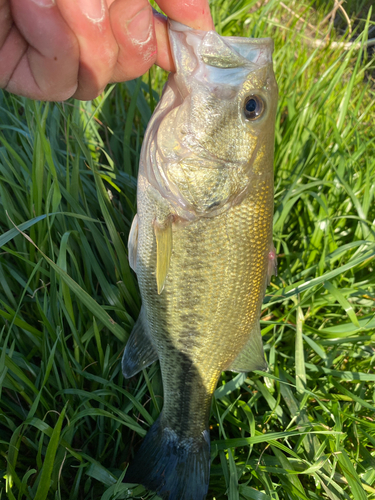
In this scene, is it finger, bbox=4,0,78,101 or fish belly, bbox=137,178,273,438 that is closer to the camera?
finger, bbox=4,0,78,101

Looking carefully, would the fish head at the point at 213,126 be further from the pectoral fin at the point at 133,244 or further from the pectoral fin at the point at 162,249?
the pectoral fin at the point at 133,244

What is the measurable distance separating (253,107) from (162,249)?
2.69 feet

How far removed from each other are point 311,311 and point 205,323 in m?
1.02

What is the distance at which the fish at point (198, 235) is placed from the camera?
154 centimetres

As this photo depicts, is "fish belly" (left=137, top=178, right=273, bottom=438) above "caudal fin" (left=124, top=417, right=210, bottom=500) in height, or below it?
above

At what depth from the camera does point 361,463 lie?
1.86 m

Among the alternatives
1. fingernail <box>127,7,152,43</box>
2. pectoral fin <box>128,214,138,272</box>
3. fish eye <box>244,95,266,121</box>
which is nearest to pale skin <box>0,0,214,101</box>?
fingernail <box>127,7,152,43</box>

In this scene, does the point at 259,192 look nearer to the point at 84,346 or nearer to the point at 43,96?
the point at 43,96

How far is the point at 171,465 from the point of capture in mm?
1771

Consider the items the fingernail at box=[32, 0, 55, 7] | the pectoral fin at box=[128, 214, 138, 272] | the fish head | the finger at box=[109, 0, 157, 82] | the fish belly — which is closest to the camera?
the fingernail at box=[32, 0, 55, 7]

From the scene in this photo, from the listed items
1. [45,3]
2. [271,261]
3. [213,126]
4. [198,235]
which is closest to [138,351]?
[198,235]

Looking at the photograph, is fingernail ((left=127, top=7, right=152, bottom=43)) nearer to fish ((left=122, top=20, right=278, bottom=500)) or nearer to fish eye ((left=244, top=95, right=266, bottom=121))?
fish ((left=122, top=20, right=278, bottom=500))

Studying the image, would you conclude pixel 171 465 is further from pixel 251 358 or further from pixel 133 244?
pixel 133 244

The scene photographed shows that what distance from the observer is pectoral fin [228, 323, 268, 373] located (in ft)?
6.02
